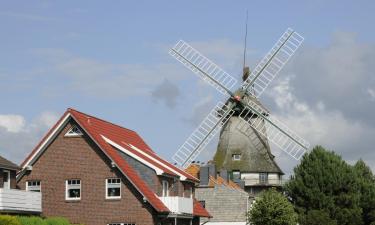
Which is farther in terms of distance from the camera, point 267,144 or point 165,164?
point 267,144

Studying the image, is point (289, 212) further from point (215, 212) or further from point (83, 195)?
point (83, 195)

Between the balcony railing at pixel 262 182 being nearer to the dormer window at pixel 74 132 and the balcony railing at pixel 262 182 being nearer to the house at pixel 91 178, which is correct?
the house at pixel 91 178

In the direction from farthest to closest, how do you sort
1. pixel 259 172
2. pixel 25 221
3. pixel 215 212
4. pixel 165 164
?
1. pixel 259 172
2. pixel 215 212
3. pixel 165 164
4. pixel 25 221

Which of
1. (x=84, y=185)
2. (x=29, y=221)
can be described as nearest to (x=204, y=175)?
(x=84, y=185)

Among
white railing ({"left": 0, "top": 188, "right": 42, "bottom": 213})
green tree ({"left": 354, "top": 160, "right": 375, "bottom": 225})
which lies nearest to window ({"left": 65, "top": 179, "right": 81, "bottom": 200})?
white railing ({"left": 0, "top": 188, "right": 42, "bottom": 213})

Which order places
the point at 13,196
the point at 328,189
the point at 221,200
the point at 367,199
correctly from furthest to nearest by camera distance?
the point at 367,199 < the point at 328,189 < the point at 221,200 < the point at 13,196

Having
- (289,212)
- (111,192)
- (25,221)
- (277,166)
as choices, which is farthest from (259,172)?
(25,221)

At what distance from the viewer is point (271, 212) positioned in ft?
216

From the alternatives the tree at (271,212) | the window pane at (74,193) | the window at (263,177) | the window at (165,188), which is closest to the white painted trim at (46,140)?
the window pane at (74,193)

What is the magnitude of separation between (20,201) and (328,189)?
38.1 metres

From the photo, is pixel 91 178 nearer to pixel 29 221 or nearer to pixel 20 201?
pixel 20 201

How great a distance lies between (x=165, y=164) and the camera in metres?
62.9

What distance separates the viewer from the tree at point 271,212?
215ft

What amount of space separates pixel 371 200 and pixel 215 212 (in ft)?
55.7
